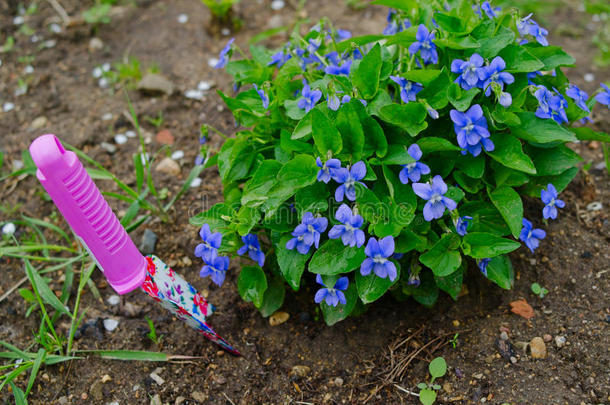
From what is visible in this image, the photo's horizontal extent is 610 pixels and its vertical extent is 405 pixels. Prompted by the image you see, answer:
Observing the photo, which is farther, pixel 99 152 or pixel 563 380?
pixel 99 152

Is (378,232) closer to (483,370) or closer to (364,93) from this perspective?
(364,93)

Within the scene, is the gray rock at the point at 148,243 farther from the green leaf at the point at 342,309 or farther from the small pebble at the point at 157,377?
the green leaf at the point at 342,309

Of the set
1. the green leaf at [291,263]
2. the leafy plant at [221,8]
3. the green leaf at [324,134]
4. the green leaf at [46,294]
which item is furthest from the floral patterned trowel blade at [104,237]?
the leafy plant at [221,8]

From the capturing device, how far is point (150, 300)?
243cm

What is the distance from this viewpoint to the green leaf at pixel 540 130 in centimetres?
190

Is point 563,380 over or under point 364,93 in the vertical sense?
under

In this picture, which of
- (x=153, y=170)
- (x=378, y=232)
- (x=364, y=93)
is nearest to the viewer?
(x=378, y=232)

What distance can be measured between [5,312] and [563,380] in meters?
2.23

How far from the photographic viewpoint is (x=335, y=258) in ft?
6.16

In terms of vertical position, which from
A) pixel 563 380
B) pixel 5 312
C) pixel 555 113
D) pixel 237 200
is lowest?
pixel 5 312

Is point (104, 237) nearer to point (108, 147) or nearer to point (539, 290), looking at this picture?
point (108, 147)

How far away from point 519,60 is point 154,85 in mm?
2136

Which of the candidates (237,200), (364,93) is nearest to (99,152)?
(237,200)

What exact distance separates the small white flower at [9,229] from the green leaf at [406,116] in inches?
74.7
